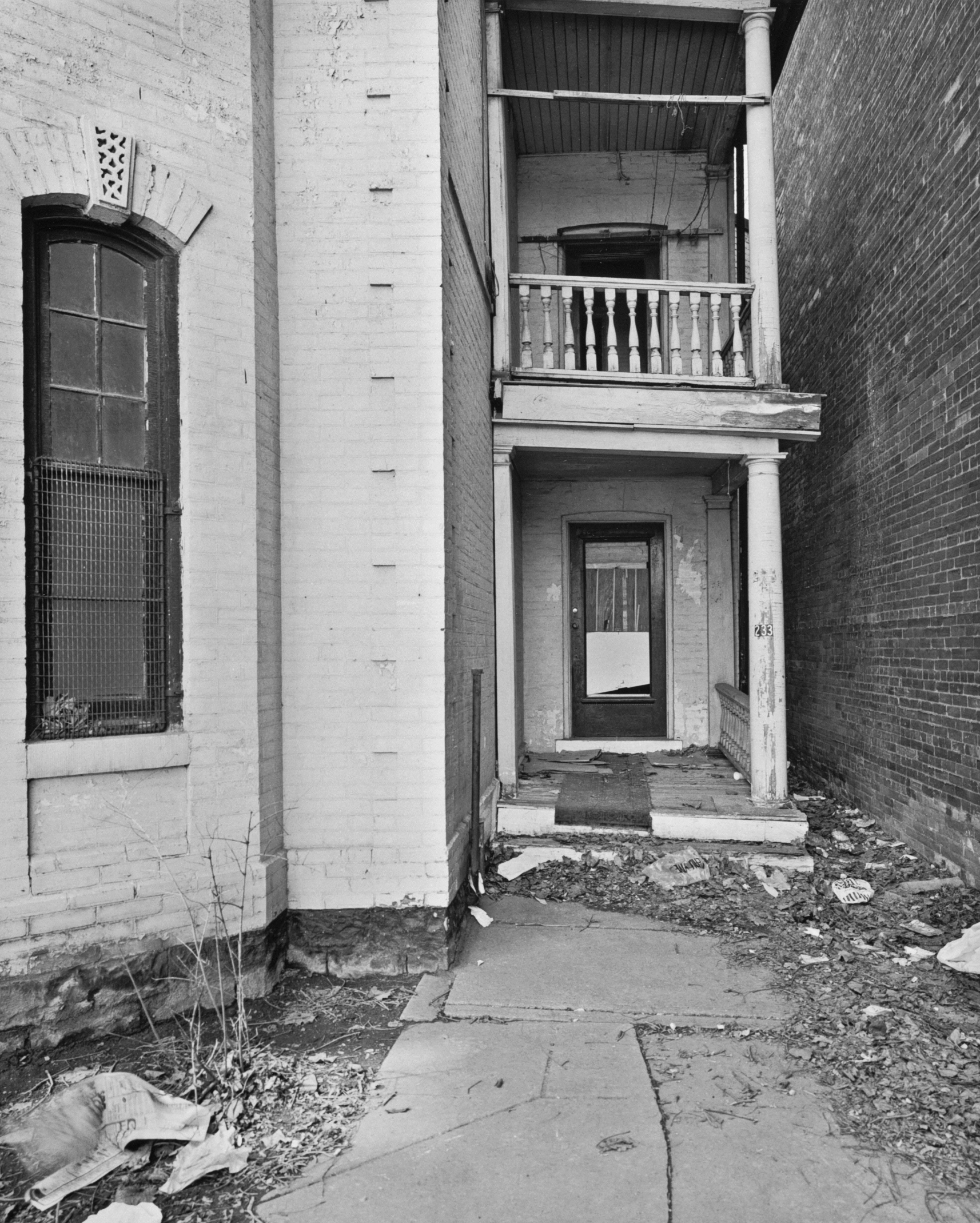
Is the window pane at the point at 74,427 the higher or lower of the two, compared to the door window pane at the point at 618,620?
higher

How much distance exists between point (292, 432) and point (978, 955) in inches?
176

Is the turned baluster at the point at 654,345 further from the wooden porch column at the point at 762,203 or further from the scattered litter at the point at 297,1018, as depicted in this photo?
the scattered litter at the point at 297,1018

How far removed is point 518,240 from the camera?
8.98 metres

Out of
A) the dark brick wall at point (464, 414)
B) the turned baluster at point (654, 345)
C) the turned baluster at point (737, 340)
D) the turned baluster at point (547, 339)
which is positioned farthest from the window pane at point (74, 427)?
the turned baluster at point (737, 340)

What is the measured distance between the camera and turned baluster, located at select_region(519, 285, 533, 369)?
7098mm

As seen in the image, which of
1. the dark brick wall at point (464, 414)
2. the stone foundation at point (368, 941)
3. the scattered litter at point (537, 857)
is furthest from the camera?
the scattered litter at point (537, 857)

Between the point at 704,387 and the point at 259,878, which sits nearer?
the point at 259,878

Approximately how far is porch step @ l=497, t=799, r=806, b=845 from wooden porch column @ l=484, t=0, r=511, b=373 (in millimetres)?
3575

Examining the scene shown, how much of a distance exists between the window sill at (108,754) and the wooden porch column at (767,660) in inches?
172

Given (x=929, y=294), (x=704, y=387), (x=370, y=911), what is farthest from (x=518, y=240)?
(x=370, y=911)

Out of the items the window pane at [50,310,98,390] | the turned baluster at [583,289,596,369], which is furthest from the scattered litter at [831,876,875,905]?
the window pane at [50,310,98,390]

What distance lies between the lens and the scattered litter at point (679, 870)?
5.84 m

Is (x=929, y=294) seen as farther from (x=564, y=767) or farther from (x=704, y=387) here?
(x=564, y=767)

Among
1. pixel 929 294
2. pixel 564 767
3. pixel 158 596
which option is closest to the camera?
pixel 158 596
